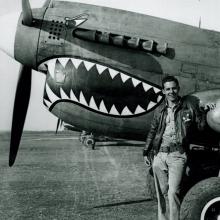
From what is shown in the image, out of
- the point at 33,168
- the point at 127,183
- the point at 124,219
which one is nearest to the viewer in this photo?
the point at 124,219

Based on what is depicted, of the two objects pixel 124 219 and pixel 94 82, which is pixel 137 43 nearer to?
pixel 94 82

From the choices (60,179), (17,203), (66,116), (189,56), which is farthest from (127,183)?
(189,56)

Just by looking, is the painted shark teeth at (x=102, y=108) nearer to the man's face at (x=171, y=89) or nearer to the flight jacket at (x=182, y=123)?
the flight jacket at (x=182, y=123)

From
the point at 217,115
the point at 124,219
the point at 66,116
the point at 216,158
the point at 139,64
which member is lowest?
the point at 124,219

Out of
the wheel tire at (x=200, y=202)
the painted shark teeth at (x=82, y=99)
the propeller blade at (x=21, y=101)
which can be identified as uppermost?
the painted shark teeth at (x=82, y=99)

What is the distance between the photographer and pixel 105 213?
5684mm

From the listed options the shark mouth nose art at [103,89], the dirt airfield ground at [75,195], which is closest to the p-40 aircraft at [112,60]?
the shark mouth nose art at [103,89]

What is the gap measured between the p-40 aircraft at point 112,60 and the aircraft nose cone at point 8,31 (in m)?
0.03

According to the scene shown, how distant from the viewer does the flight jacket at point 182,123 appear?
4.33m

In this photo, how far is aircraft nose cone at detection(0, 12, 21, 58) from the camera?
5422 millimetres

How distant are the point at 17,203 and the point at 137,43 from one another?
3162 mm

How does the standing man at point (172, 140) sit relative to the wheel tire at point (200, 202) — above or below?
above

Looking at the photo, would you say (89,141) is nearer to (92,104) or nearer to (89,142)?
(89,142)

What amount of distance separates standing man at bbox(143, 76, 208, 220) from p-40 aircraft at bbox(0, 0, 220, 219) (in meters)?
0.61
